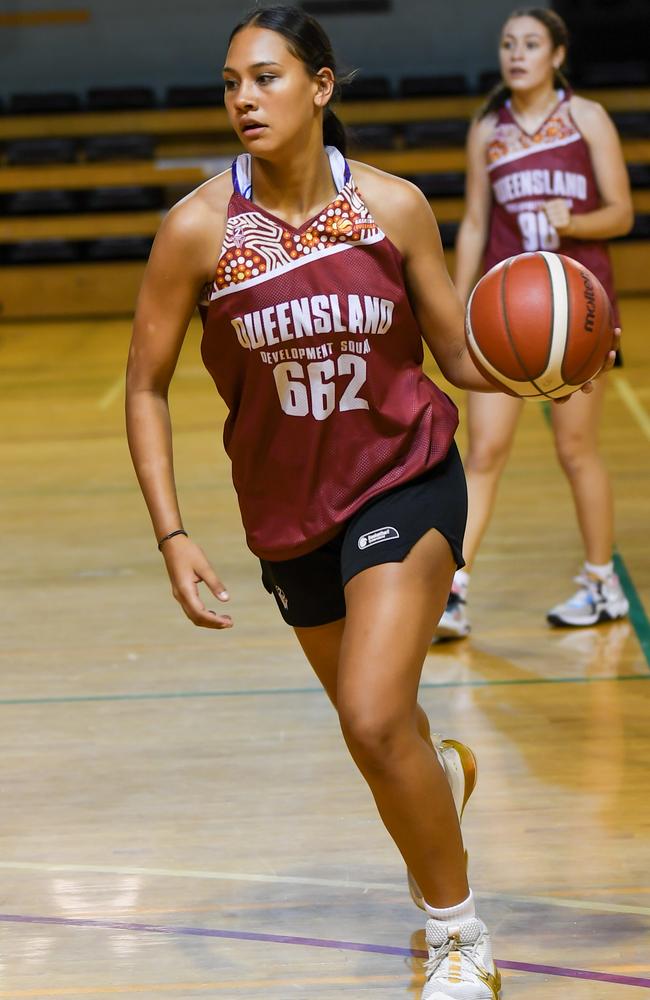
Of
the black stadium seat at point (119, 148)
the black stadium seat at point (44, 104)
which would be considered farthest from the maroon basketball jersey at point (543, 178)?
the black stadium seat at point (44, 104)

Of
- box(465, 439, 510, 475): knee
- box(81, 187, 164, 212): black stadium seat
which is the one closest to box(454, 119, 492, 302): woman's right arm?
box(465, 439, 510, 475): knee

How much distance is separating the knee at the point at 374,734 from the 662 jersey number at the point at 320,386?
48 centimetres

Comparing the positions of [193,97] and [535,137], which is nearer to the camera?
[535,137]

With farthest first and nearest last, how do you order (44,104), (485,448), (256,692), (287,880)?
(44,104)
(485,448)
(256,692)
(287,880)

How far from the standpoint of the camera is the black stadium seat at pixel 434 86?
12.0 m

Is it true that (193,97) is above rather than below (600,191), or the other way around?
below

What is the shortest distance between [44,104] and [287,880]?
423 inches

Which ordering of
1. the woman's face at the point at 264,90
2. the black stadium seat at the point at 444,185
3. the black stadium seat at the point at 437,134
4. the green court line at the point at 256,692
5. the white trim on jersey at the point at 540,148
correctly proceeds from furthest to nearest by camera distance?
1. the black stadium seat at the point at 437,134
2. the black stadium seat at the point at 444,185
3. the white trim on jersey at the point at 540,148
4. the green court line at the point at 256,692
5. the woman's face at the point at 264,90

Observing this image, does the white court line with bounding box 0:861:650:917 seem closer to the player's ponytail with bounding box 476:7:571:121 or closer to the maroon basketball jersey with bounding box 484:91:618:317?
the maroon basketball jersey with bounding box 484:91:618:317

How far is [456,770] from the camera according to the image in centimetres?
247

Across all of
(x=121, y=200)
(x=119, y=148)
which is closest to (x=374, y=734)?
(x=121, y=200)

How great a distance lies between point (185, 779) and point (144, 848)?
13.4 inches

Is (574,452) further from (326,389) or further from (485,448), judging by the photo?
(326,389)

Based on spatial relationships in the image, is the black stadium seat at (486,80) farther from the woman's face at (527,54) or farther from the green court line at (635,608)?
the woman's face at (527,54)
